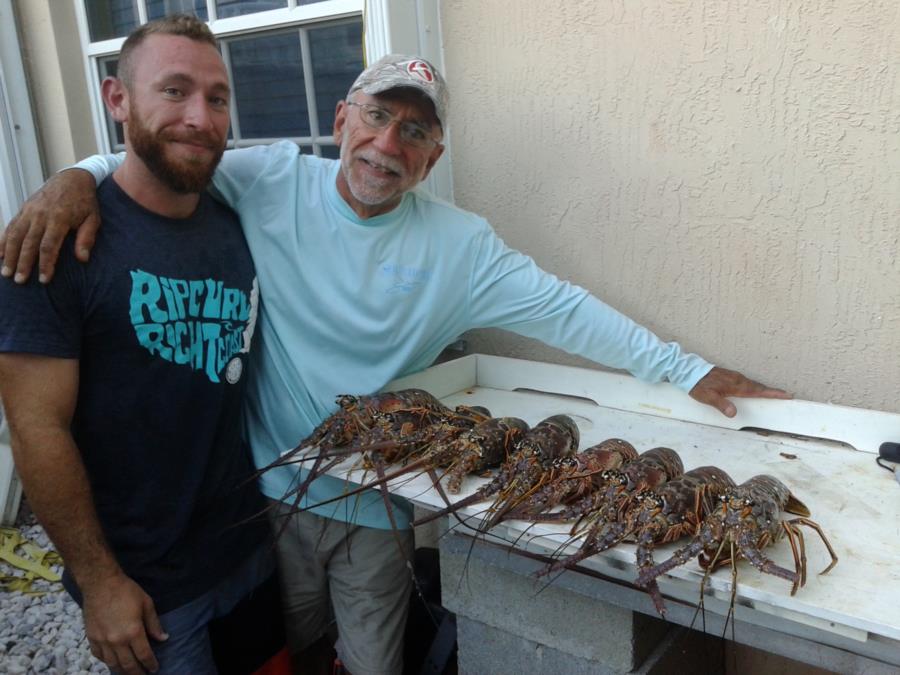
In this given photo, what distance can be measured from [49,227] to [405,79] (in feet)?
3.88

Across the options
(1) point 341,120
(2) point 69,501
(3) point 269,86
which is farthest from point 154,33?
(3) point 269,86

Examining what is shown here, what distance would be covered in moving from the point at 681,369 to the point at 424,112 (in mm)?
1298

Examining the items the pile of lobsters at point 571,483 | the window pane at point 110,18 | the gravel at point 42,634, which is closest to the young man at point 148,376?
the pile of lobsters at point 571,483

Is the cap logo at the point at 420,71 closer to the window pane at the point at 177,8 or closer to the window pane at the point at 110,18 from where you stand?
the window pane at the point at 177,8

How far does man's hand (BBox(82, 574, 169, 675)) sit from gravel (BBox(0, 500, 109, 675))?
1.91 metres

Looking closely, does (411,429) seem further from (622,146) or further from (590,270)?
(622,146)

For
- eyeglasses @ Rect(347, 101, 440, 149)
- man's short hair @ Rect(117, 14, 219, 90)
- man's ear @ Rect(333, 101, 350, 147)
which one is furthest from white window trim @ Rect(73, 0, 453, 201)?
man's short hair @ Rect(117, 14, 219, 90)

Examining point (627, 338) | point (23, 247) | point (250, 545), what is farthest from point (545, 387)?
point (23, 247)

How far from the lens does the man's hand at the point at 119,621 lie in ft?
6.59

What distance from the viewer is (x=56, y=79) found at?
16.0 feet

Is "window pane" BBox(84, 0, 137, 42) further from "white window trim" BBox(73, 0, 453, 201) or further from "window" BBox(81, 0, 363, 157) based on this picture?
"white window trim" BBox(73, 0, 453, 201)

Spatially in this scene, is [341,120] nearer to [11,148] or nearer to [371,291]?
[371,291]

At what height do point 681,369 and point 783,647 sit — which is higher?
point 681,369

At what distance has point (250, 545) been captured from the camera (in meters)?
2.51
